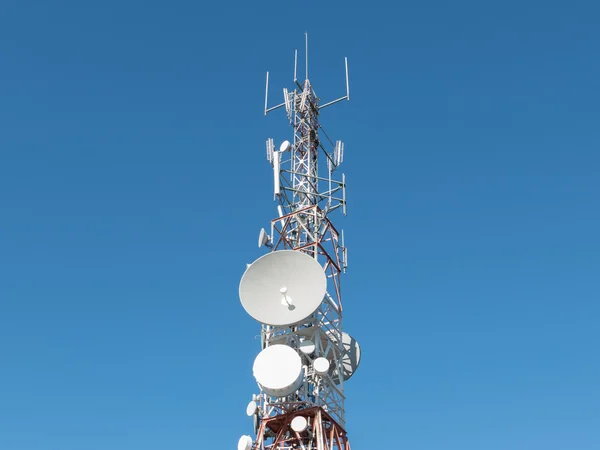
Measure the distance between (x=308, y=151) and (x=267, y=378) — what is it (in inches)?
688

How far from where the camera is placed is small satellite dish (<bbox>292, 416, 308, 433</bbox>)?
43.1 metres

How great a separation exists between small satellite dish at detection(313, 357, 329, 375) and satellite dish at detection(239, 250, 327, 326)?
248 cm

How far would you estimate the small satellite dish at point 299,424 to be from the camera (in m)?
43.1

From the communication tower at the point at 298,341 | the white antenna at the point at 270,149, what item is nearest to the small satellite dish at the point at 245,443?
the communication tower at the point at 298,341

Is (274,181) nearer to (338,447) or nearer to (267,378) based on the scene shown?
(267,378)

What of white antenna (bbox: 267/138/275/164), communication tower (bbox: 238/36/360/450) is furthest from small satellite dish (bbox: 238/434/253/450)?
white antenna (bbox: 267/138/275/164)

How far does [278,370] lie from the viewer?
43.9 meters

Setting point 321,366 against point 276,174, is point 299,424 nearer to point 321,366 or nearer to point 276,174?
point 321,366

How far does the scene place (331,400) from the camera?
4619 cm

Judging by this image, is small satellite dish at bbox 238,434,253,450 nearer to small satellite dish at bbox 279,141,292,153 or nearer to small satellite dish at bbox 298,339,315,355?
small satellite dish at bbox 298,339,315,355

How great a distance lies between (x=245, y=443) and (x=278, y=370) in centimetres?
425

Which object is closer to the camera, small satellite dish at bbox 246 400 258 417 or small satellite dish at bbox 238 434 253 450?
small satellite dish at bbox 238 434 253 450

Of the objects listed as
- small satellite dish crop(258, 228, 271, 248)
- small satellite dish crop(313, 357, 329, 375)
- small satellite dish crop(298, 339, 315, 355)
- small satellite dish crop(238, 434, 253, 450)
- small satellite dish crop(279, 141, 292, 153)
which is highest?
small satellite dish crop(279, 141, 292, 153)

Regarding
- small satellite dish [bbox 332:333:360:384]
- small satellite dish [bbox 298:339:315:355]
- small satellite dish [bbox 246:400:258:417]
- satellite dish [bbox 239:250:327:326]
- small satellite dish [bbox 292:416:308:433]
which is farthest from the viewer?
small satellite dish [bbox 332:333:360:384]
